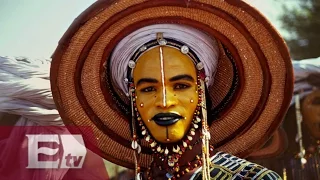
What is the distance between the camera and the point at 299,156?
298cm

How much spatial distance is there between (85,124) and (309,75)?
5.17 feet

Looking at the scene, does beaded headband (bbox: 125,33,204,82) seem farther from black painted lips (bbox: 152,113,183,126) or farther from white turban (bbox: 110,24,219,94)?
black painted lips (bbox: 152,113,183,126)

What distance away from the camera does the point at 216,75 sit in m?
1.77

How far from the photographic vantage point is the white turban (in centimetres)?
162

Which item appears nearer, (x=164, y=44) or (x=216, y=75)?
(x=164, y=44)

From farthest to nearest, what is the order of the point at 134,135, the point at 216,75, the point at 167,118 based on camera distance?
the point at 216,75, the point at 134,135, the point at 167,118

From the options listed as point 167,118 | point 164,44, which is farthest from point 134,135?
point 164,44

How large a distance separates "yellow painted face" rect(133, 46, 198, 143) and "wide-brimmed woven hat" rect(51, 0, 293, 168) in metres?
0.10

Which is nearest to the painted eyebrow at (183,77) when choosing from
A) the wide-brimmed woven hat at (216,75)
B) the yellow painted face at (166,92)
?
the yellow painted face at (166,92)

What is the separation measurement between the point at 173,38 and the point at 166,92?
160 millimetres

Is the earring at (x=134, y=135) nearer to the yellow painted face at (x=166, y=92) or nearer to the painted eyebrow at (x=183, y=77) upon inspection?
the yellow painted face at (x=166, y=92)

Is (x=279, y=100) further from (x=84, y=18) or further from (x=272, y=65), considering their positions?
(x=84, y=18)

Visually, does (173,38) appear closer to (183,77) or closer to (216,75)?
(183,77)

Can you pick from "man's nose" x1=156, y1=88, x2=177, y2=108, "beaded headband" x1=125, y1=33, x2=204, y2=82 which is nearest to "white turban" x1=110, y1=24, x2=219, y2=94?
"beaded headband" x1=125, y1=33, x2=204, y2=82
